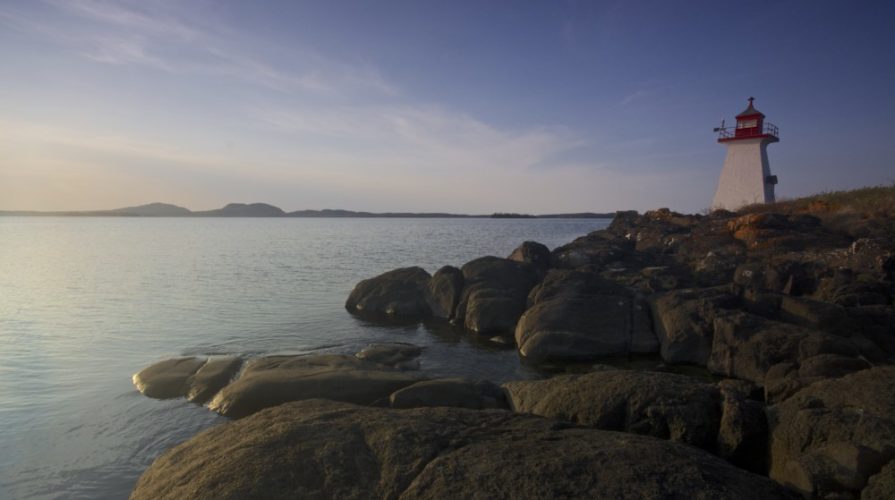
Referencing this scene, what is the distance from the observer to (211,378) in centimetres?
1117

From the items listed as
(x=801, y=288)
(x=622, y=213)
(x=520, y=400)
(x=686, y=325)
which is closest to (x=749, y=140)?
(x=622, y=213)

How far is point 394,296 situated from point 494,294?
472 centimetres

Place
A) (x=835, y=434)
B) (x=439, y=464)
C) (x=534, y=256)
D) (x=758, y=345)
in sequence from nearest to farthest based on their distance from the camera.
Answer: (x=439, y=464) < (x=835, y=434) < (x=758, y=345) < (x=534, y=256)

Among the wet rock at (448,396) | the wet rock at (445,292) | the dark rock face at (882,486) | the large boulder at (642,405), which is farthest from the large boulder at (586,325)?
the dark rock face at (882,486)

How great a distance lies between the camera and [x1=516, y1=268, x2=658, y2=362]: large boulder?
13.4 metres

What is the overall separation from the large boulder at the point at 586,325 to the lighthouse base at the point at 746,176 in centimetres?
3177

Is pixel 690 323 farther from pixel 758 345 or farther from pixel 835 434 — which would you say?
pixel 835 434

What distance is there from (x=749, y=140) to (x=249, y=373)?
43.0 metres

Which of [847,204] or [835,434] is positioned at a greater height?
[847,204]

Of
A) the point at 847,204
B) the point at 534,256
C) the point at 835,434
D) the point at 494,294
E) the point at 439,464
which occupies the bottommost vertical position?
the point at 494,294

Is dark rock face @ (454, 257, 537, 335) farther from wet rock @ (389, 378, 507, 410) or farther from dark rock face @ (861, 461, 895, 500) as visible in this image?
dark rock face @ (861, 461, 895, 500)

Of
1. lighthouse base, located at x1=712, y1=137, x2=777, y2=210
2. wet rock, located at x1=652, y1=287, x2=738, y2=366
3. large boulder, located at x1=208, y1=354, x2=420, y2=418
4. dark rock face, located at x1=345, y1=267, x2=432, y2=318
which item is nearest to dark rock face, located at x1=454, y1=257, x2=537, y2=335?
dark rock face, located at x1=345, y1=267, x2=432, y2=318

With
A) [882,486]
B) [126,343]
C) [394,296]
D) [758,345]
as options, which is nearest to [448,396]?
[882,486]

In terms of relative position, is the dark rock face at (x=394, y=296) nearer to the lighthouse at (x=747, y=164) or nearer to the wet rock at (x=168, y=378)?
the wet rock at (x=168, y=378)
